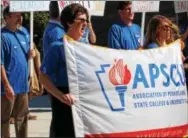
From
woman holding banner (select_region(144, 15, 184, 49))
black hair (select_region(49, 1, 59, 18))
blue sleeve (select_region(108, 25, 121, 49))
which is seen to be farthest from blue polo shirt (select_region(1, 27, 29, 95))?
woman holding banner (select_region(144, 15, 184, 49))

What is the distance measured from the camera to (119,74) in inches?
153

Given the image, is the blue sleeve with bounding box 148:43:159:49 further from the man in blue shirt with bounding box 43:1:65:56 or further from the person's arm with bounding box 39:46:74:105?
the man in blue shirt with bounding box 43:1:65:56

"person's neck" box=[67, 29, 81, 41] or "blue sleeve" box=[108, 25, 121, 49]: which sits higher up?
"person's neck" box=[67, 29, 81, 41]

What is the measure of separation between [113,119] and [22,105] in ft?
8.76

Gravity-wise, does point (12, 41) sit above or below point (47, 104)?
above

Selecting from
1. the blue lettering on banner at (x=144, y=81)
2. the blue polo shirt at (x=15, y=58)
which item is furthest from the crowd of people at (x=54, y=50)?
the blue lettering on banner at (x=144, y=81)

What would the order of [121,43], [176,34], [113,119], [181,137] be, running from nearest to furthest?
1. [113,119]
2. [181,137]
3. [176,34]
4. [121,43]

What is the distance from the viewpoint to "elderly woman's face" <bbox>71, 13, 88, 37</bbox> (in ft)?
14.2

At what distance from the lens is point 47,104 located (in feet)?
35.2

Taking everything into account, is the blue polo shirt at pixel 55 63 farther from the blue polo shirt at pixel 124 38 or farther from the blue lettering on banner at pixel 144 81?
the blue polo shirt at pixel 124 38

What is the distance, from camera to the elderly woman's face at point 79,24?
4.34m

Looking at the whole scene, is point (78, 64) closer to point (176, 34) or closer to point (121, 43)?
point (176, 34)

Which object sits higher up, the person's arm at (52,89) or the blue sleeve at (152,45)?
the blue sleeve at (152,45)

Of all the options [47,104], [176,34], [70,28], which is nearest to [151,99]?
[70,28]
